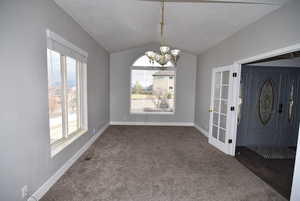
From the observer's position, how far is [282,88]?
4043 millimetres

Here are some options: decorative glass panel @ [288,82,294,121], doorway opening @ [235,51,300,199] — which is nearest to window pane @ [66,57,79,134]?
doorway opening @ [235,51,300,199]

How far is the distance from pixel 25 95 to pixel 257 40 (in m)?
3.70

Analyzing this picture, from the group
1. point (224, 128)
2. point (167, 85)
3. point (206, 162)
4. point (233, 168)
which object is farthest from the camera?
point (167, 85)

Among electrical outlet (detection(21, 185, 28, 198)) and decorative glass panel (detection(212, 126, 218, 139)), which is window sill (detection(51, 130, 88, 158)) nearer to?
electrical outlet (detection(21, 185, 28, 198))

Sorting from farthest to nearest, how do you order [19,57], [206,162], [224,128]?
[224,128], [206,162], [19,57]

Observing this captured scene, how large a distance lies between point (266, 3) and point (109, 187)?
3.64 m

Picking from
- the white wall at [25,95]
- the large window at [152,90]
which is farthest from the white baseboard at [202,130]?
the white wall at [25,95]

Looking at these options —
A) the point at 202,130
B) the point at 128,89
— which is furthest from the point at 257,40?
the point at 128,89

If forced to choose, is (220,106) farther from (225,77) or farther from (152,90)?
(152,90)

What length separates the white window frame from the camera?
2.50 meters

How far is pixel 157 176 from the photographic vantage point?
2639 mm

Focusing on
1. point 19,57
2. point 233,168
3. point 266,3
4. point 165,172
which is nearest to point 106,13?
point 19,57

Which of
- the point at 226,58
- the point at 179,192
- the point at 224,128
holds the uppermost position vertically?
the point at 226,58

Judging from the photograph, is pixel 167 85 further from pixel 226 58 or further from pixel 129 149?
pixel 129 149
